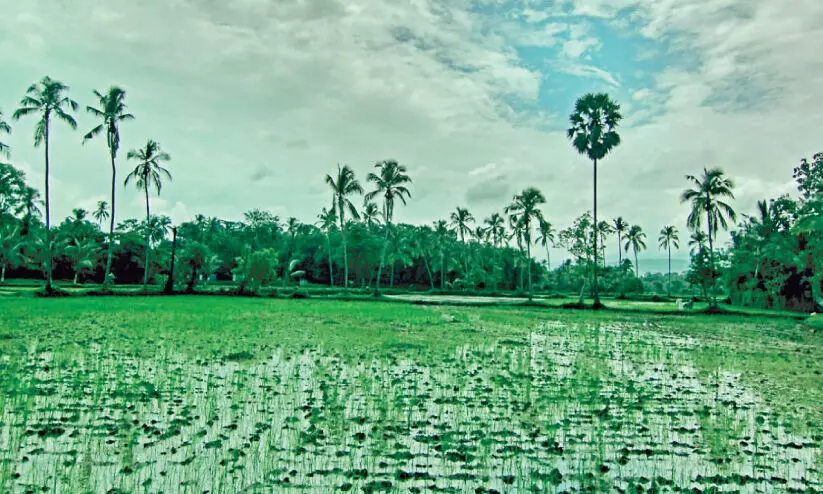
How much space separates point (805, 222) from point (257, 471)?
111ft

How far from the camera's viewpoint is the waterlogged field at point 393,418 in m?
5.03

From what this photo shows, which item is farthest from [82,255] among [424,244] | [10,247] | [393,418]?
[393,418]

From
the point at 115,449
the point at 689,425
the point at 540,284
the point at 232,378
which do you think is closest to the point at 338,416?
the point at 115,449

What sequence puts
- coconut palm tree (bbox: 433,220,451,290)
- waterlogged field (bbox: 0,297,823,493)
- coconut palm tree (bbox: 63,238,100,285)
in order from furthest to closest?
1. coconut palm tree (bbox: 433,220,451,290)
2. coconut palm tree (bbox: 63,238,100,285)
3. waterlogged field (bbox: 0,297,823,493)

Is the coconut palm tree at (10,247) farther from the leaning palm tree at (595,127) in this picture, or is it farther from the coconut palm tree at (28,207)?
the leaning palm tree at (595,127)

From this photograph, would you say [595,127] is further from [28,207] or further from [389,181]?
[28,207]

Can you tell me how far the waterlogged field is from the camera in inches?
198

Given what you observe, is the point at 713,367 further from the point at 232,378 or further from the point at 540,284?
the point at 540,284

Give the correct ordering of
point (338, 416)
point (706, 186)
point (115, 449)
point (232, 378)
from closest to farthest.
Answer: point (115, 449) → point (338, 416) → point (232, 378) → point (706, 186)

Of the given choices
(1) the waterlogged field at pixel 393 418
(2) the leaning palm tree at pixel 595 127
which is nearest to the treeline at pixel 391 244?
(2) the leaning palm tree at pixel 595 127

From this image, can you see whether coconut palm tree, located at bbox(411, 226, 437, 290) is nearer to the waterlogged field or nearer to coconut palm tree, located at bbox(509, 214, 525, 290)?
coconut palm tree, located at bbox(509, 214, 525, 290)

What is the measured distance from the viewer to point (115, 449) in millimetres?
5543

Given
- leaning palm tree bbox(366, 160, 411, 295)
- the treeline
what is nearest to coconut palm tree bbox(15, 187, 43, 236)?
the treeline

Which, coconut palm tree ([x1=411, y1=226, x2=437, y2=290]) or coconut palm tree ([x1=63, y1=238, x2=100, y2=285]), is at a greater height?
coconut palm tree ([x1=411, y1=226, x2=437, y2=290])
